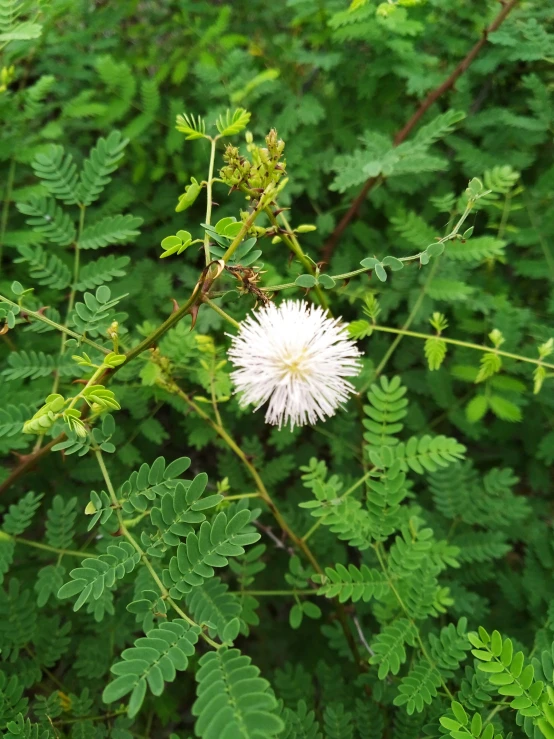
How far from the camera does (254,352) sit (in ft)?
3.18

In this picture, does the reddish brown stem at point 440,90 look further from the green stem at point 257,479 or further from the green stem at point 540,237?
the green stem at point 257,479

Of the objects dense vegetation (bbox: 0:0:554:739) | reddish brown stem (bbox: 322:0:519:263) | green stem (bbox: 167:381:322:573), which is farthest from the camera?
reddish brown stem (bbox: 322:0:519:263)

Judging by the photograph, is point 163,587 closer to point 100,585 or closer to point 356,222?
point 100,585

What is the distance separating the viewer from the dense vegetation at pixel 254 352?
1060 millimetres

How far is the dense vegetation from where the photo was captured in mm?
1060

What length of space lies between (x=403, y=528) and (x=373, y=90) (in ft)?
4.91

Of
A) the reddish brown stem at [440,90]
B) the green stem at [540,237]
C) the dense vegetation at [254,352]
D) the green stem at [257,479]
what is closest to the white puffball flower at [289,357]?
the dense vegetation at [254,352]

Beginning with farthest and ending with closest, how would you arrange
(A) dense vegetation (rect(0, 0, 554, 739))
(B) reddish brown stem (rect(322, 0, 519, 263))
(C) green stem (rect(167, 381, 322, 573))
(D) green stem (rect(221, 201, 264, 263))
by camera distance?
(B) reddish brown stem (rect(322, 0, 519, 263)) → (C) green stem (rect(167, 381, 322, 573)) → (A) dense vegetation (rect(0, 0, 554, 739)) → (D) green stem (rect(221, 201, 264, 263))

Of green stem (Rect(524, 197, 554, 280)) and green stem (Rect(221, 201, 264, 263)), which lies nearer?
green stem (Rect(221, 201, 264, 263))

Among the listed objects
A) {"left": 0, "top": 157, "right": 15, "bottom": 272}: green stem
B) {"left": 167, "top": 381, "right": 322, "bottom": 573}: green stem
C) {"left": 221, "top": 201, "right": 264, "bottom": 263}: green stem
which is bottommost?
Answer: {"left": 167, "top": 381, "right": 322, "bottom": 573}: green stem

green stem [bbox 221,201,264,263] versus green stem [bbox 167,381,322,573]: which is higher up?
green stem [bbox 221,201,264,263]

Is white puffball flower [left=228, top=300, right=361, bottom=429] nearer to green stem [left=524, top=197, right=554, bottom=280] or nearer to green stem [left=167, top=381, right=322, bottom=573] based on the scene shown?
green stem [left=167, top=381, right=322, bottom=573]

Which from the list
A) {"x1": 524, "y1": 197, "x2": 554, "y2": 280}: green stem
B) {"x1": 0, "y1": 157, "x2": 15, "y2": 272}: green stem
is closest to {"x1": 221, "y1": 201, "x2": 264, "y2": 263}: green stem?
{"x1": 0, "y1": 157, "x2": 15, "y2": 272}: green stem

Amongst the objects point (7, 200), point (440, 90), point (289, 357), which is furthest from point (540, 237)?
point (7, 200)
